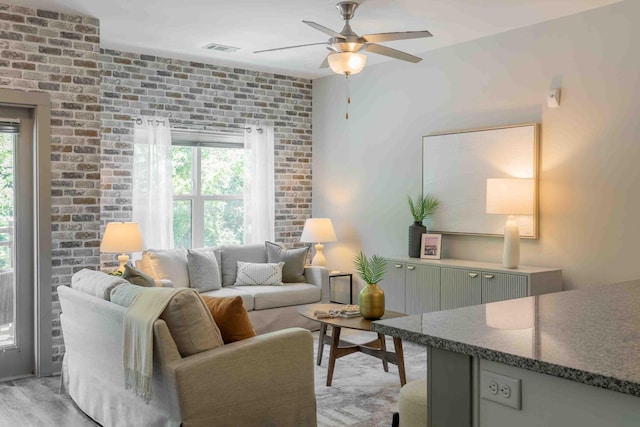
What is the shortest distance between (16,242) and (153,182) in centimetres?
167

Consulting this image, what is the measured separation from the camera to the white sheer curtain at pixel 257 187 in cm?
708

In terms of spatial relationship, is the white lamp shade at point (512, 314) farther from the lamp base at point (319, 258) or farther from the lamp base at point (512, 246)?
the lamp base at point (319, 258)

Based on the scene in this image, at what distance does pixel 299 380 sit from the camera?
3.42 metres

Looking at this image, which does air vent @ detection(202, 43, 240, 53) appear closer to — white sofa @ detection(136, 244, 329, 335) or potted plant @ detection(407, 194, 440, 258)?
white sofa @ detection(136, 244, 329, 335)

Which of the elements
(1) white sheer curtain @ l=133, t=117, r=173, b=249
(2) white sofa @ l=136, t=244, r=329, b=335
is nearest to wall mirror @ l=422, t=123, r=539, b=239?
(2) white sofa @ l=136, t=244, r=329, b=335

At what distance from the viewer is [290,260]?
6.50 metres

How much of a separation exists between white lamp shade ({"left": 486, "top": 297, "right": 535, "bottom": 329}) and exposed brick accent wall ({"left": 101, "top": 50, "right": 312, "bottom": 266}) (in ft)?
14.8

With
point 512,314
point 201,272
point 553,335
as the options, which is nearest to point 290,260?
point 201,272

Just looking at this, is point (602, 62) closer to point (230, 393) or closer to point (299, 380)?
point (299, 380)

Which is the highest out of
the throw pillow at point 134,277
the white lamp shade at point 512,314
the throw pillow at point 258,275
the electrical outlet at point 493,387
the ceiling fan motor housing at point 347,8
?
the ceiling fan motor housing at point 347,8

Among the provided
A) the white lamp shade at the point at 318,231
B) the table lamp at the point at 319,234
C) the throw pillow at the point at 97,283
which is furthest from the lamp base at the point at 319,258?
the throw pillow at the point at 97,283

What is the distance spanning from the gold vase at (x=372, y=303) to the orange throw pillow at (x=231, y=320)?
1.29 meters

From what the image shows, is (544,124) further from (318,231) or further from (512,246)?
(318,231)

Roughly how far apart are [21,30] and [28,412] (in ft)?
8.87
